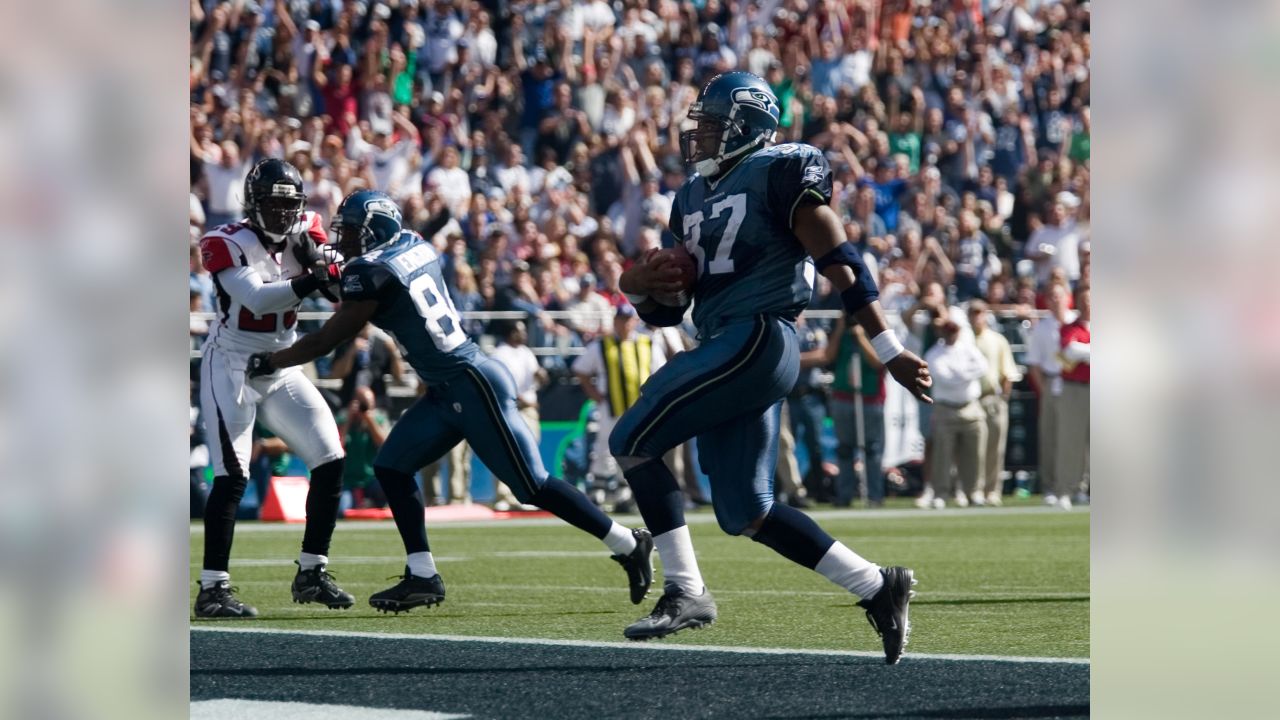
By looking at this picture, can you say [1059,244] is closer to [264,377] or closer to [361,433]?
[361,433]

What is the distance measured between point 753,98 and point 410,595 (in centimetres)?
248

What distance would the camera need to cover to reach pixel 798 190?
17.8 ft

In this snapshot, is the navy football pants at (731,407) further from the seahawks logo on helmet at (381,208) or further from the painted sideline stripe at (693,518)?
the painted sideline stripe at (693,518)

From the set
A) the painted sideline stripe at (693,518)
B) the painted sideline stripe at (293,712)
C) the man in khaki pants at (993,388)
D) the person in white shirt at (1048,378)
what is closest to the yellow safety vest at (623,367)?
the painted sideline stripe at (693,518)

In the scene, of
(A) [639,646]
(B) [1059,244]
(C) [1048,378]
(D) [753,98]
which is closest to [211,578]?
(A) [639,646]

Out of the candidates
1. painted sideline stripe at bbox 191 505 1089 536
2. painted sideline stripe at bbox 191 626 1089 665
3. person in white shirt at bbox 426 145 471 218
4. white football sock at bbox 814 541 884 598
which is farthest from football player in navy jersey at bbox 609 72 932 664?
person in white shirt at bbox 426 145 471 218

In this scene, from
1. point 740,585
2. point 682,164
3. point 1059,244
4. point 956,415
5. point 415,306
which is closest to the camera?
point 415,306

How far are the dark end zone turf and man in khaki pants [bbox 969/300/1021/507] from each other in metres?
9.73

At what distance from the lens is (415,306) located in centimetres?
705

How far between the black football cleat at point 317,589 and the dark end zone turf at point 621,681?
48.4 inches
